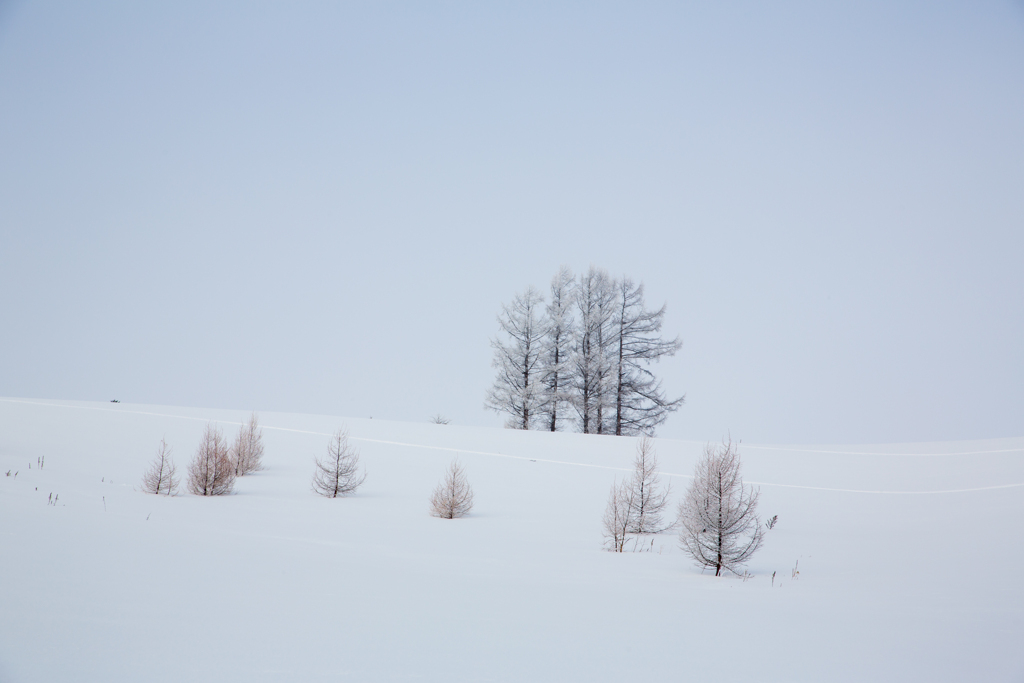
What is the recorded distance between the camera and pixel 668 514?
492 inches

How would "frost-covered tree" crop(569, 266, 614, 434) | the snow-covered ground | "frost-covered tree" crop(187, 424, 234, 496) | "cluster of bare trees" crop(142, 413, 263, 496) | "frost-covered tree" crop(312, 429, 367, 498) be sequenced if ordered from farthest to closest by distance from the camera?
"frost-covered tree" crop(569, 266, 614, 434)
"frost-covered tree" crop(312, 429, 367, 498)
"frost-covered tree" crop(187, 424, 234, 496)
"cluster of bare trees" crop(142, 413, 263, 496)
the snow-covered ground

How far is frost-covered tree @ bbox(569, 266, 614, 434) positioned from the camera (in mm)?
28078

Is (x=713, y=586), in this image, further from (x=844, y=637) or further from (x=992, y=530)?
(x=992, y=530)

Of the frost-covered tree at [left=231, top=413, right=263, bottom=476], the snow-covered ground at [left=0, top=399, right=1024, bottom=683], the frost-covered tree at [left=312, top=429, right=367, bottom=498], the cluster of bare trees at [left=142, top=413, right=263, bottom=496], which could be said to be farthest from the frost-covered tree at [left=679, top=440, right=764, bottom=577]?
the frost-covered tree at [left=231, top=413, right=263, bottom=476]

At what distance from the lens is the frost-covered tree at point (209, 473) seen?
10830mm

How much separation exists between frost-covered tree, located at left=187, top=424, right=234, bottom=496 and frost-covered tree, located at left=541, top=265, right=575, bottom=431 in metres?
18.3

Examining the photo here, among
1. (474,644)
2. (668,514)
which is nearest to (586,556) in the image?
(474,644)

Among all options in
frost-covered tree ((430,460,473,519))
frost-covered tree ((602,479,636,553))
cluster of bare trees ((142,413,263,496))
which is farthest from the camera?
frost-covered tree ((430,460,473,519))

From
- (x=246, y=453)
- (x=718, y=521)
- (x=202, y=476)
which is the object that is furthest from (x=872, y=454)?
(x=202, y=476)

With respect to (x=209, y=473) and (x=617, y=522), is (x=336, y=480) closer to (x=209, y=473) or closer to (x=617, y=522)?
(x=209, y=473)

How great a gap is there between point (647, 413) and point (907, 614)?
78.8ft

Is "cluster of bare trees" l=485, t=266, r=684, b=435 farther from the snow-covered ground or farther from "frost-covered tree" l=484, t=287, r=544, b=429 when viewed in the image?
the snow-covered ground

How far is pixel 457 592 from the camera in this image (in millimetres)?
5148

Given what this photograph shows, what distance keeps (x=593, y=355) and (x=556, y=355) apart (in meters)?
1.82
